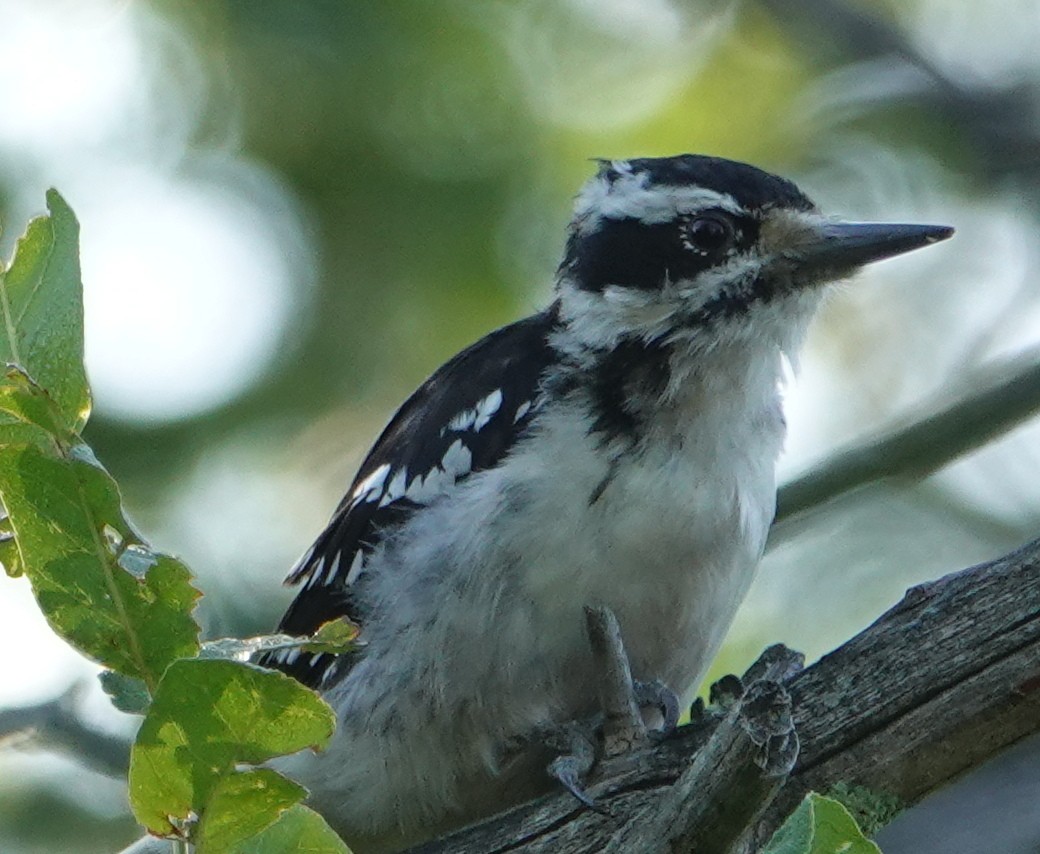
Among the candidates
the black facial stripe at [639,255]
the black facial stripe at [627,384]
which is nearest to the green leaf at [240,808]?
the black facial stripe at [627,384]

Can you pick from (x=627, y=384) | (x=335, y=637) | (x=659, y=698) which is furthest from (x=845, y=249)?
(x=335, y=637)

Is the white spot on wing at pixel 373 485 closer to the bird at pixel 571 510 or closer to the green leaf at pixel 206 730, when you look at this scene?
the bird at pixel 571 510

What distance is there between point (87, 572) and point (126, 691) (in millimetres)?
199

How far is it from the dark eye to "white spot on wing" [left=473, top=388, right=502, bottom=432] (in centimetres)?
62

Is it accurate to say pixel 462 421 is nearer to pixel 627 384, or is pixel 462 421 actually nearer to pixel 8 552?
pixel 627 384

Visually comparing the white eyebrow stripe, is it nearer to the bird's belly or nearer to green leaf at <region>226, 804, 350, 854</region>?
the bird's belly

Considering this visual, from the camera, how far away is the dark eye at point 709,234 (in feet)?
14.3

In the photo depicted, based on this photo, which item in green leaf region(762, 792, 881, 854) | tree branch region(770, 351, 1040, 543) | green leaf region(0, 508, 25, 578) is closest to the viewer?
green leaf region(762, 792, 881, 854)

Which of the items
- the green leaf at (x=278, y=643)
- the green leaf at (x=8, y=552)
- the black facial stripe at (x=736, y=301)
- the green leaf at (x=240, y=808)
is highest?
the black facial stripe at (x=736, y=301)

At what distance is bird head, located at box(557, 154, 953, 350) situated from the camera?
14.0ft

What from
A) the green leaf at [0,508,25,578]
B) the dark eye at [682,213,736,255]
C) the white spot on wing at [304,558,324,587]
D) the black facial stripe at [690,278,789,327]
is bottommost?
the green leaf at [0,508,25,578]

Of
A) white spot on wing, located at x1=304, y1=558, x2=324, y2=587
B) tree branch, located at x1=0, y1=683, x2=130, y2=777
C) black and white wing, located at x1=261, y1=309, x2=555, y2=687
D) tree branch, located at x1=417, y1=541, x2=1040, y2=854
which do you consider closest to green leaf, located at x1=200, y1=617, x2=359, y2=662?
tree branch, located at x1=417, y1=541, x2=1040, y2=854

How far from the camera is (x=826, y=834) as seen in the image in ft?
6.91

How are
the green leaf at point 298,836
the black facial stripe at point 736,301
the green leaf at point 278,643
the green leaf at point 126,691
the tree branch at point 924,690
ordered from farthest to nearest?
1. the black facial stripe at point 736,301
2. the tree branch at point 924,690
3. the green leaf at point 126,691
4. the green leaf at point 278,643
5. the green leaf at point 298,836
